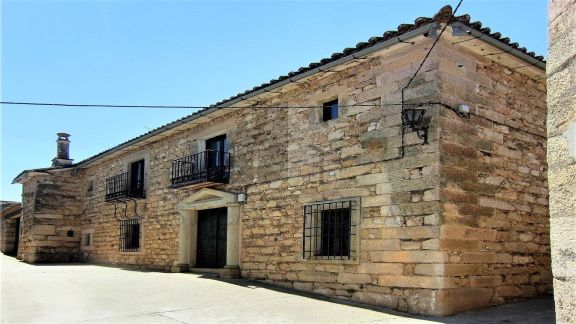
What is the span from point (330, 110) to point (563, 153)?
5.99 meters

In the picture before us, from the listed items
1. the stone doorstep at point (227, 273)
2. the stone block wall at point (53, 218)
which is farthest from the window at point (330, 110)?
the stone block wall at point (53, 218)

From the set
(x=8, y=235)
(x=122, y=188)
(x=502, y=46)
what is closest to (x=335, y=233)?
(x=502, y=46)

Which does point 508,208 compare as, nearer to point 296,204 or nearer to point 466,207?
point 466,207

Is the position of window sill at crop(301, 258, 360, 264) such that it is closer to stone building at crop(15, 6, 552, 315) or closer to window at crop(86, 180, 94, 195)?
stone building at crop(15, 6, 552, 315)

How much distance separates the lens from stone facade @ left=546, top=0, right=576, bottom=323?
2.83 metres

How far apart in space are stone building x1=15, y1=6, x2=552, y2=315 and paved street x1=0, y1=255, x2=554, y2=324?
0.47 metres

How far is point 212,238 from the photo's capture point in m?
11.7

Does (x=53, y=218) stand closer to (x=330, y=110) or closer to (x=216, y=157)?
(x=216, y=157)

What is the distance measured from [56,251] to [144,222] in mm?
5852

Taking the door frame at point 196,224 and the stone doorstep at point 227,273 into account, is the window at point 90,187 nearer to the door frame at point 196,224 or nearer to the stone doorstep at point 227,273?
the door frame at point 196,224

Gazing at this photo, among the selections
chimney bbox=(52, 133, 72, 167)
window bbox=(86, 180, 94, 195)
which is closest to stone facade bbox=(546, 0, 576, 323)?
window bbox=(86, 180, 94, 195)

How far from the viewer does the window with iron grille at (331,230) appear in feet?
25.8

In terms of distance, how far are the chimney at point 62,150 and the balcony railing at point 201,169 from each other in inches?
380

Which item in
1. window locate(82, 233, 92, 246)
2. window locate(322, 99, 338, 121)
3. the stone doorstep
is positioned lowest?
the stone doorstep
